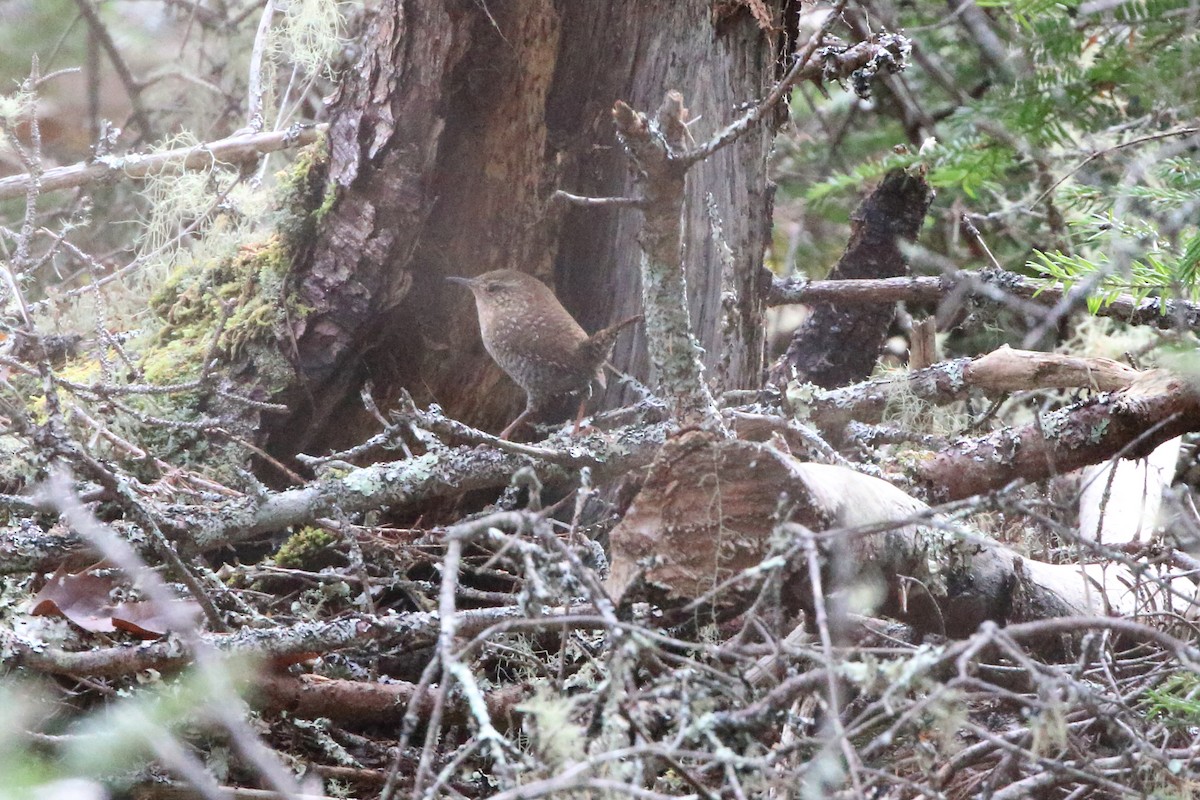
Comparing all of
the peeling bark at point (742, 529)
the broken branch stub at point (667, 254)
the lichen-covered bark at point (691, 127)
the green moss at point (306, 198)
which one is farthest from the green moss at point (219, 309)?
the peeling bark at point (742, 529)

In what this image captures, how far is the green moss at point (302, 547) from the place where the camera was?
2650 mm

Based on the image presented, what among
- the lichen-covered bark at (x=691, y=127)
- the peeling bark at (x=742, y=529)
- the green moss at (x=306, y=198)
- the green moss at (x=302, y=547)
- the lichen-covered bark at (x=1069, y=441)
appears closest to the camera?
the peeling bark at (x=742, y=529)

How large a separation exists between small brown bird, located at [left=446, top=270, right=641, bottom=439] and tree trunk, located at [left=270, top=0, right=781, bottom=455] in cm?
17

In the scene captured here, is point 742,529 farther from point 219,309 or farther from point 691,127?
point 219,309

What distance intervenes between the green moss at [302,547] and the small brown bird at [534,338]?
0.56 meters

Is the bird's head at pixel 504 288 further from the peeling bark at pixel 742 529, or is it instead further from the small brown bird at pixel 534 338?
the peeling bark at pixel 742 529

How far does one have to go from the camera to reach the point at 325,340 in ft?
9.25

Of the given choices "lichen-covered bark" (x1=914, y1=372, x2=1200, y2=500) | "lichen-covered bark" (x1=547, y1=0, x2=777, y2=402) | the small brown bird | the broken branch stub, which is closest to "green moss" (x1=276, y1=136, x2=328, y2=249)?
the small brown bird

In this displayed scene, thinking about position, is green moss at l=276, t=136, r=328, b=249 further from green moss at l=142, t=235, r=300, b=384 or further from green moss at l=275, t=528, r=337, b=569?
green moss at l=275, t=528, r=337, b=569

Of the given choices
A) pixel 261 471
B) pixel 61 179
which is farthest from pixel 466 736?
pixel 61 179

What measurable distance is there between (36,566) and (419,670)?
876 mm

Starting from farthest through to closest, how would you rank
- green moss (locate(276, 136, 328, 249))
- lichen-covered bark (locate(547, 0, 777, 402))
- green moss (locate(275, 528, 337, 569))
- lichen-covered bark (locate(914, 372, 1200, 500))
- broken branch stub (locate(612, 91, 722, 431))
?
green moss (locate(276, 136, 328, 249))
lichen-covered bark (locate(547, 0, 777, 402))
green moss (locate(275, 528, 337, 569))
lichen-covered bark (locate(914, 372, 1200, 500))
broken branch stub (locate(612, 91, 722, 431))

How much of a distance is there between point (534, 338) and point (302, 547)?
2.67 ft

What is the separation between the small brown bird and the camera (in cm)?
269
